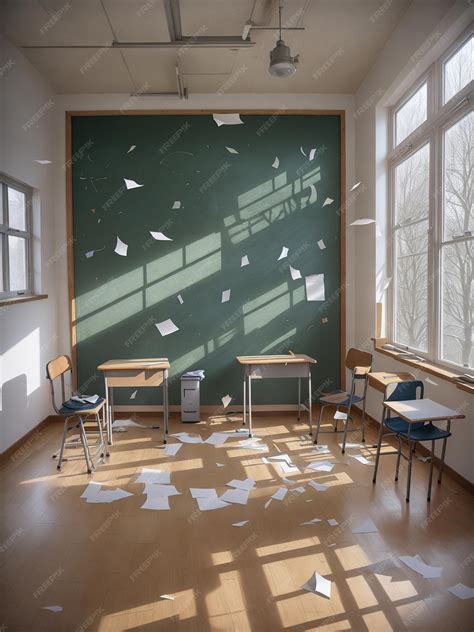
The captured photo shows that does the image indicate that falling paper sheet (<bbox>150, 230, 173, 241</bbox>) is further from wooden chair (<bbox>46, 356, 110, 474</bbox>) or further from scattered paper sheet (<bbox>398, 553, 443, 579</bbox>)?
scattered paper sheet (<bbox>398, 553, 443, 579</bbox>)

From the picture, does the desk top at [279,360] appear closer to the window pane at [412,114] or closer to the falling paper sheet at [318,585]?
the window pane at [412,114]

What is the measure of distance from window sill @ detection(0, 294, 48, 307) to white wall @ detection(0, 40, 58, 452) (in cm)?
5

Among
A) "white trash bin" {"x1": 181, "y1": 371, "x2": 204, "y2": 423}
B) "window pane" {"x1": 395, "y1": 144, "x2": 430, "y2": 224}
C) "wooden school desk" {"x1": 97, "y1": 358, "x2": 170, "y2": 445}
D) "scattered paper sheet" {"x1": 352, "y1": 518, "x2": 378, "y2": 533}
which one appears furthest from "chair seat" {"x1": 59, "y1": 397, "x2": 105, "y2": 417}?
"window pane" {"x1": 395, "y1": 144, "x2": 430, "y2": 224}

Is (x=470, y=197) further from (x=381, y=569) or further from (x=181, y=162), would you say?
(x=181, y=162)

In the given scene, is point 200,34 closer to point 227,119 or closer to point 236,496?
point 227,119

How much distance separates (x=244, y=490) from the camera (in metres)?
3.65

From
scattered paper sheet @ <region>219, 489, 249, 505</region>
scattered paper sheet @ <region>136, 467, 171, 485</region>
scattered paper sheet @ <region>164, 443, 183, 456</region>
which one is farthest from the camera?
scattered paper sheet @ <region>164, 443, 183, 456</region>

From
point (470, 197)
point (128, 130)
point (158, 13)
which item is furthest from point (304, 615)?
point (128, 130)

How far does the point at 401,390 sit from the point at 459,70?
2376mm

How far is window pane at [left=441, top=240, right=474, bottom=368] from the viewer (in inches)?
141

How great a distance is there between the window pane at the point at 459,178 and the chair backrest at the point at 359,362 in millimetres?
1344

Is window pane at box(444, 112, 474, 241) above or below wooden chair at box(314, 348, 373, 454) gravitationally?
above

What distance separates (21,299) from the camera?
460cm

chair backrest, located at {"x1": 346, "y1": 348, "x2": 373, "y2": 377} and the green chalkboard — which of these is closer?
chair backrest, located at {"x1": 346, "y1": 348, "x2": 373, "y2": 377}
